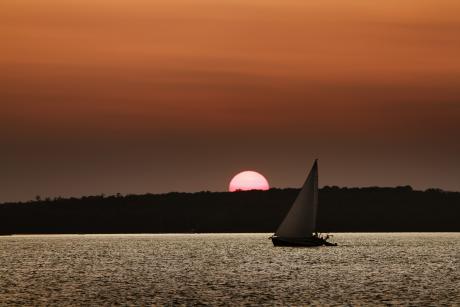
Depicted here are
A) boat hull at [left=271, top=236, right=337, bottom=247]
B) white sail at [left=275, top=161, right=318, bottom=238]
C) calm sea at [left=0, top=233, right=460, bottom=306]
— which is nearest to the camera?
calm sea at [left=0, top=233, right=460, bottom=306]

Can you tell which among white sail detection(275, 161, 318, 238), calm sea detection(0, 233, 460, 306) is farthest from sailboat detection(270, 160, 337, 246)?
calm sea detection(0, 233, 460, 306)

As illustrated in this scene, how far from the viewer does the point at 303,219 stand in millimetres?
153125

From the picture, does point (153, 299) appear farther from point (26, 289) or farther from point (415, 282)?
point (415, 282)

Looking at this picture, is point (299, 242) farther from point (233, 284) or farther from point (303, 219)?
point (233, 284)

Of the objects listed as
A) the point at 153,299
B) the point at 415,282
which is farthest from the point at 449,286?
the point at 153,299

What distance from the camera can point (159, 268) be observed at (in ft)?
470

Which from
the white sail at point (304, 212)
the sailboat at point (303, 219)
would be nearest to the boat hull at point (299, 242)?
the sailboat at point (303, 219)

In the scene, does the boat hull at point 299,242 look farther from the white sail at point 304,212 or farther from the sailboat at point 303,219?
the white sail at point 304,212

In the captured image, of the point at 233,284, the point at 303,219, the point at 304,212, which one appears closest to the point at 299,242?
the point at 303,219

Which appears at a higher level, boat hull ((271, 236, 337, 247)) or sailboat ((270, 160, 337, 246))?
sailboat ((270, 160, 337, 246))

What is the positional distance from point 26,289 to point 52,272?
31969 mm

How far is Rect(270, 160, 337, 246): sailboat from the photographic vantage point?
150000 mm

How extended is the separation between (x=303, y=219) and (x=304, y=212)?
146 cm

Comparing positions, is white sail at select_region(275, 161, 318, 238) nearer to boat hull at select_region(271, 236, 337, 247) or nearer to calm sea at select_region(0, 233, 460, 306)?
boat hull at select_region(271, 236, 337, 247)
